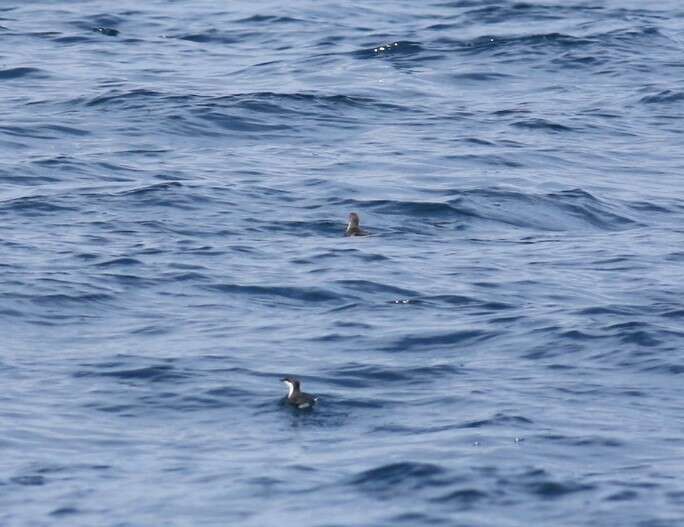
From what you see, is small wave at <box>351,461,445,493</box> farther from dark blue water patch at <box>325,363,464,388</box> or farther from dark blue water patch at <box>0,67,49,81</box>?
dark blue water patch at <box>0,67,49,81</box>

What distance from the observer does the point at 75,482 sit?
1265 centimetres

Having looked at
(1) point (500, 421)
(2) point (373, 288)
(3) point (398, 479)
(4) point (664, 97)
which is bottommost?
(4) point (664, 97)

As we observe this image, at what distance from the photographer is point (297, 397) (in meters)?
14.1

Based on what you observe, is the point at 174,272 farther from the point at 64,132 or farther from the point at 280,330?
the point at 64,132

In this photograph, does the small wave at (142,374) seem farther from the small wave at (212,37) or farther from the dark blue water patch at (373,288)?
the small wave at (212,37)

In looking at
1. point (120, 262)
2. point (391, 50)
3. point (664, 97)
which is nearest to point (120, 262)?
point (120, 262)

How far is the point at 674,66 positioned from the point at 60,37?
11.5 meters

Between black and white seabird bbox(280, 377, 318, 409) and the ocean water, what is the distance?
0.54ft

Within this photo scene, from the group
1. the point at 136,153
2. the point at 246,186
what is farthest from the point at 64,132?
the point at 246,186

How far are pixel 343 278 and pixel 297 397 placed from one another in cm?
418

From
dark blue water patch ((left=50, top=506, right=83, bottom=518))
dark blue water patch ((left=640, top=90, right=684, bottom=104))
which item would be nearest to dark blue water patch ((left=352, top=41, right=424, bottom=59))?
dark blue water patch ((left=640, top=90, right=684, bottom=104))

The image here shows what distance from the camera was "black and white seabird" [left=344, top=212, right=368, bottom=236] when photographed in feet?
64.0

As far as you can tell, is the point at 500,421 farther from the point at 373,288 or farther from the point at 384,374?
the point at 373,288

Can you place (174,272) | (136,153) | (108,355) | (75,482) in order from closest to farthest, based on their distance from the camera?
1. (75,482)
2. (108,355)
3. (174,272)
4. (136,153)
